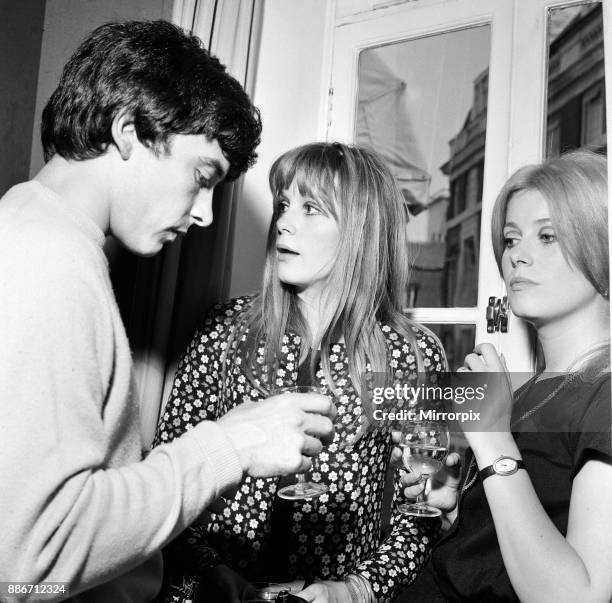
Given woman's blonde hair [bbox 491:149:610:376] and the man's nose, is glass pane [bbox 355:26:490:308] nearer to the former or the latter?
woman's blonde hair [bbox 491:149:610:376]

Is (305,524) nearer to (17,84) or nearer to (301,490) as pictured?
(301,490)

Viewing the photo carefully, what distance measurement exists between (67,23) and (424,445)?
147 centimetres

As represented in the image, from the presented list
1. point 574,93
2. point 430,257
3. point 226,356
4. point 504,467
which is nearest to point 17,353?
point 504,467

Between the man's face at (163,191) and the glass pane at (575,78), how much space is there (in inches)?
33.0

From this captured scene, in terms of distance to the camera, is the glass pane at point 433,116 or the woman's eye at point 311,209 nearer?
the woman's eye at point 311,209

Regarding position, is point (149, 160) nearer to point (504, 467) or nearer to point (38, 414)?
point (38, 414)

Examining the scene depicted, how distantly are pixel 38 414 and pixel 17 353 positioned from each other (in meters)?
0.06

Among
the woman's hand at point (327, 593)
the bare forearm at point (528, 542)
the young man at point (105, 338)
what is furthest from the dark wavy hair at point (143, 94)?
the woman's hand at point (327, 593)

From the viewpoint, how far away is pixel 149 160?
0.91m

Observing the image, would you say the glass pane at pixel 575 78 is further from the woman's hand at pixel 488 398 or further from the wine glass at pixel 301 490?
the wine glass at pixel 301 490

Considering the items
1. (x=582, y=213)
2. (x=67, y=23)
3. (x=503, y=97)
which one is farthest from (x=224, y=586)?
(x=67, y=23)

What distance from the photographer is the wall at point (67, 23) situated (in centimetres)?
178

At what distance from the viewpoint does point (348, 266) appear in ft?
4.70

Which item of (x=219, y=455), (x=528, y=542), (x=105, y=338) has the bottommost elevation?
(x=528, y=542)
